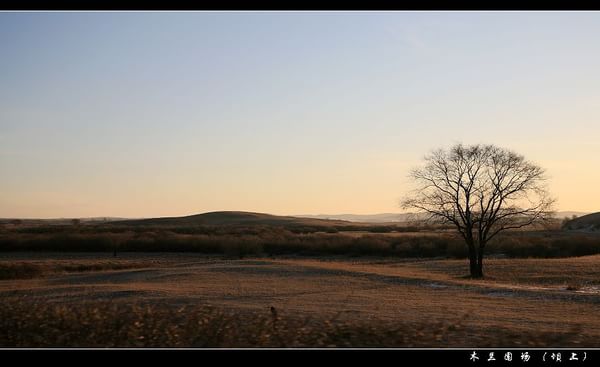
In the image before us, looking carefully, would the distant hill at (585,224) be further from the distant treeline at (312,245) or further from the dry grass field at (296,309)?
the dry grass field at (296,309)

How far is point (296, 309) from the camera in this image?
58.9 ft

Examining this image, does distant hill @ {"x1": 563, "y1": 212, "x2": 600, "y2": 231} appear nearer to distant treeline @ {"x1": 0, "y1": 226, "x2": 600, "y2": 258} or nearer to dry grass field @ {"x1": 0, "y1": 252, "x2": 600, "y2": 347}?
distant treeline @ {"x1": 0, "y1": 226, "x2": 600, "y2": 258}

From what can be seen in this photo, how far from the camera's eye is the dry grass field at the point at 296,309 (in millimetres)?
11742

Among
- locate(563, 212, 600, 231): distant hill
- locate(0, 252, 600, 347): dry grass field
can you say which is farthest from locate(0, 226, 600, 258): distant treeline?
locate(563, 212, 600, 231): distant hill

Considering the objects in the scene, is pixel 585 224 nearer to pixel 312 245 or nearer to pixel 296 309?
pixel 312 245

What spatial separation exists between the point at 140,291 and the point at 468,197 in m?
23.0

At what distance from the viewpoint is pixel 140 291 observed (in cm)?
2420

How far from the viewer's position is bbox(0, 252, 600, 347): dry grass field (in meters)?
11.7

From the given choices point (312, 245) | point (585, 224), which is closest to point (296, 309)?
point (312, 245)

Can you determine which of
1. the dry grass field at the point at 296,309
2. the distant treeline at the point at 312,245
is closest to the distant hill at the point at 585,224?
the distant treeline at the point at 312,245

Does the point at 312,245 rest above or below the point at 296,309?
above

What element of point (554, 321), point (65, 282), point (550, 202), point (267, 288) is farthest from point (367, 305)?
point (550, 202)

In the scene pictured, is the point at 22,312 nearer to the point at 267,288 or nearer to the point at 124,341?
the point at 124,341
